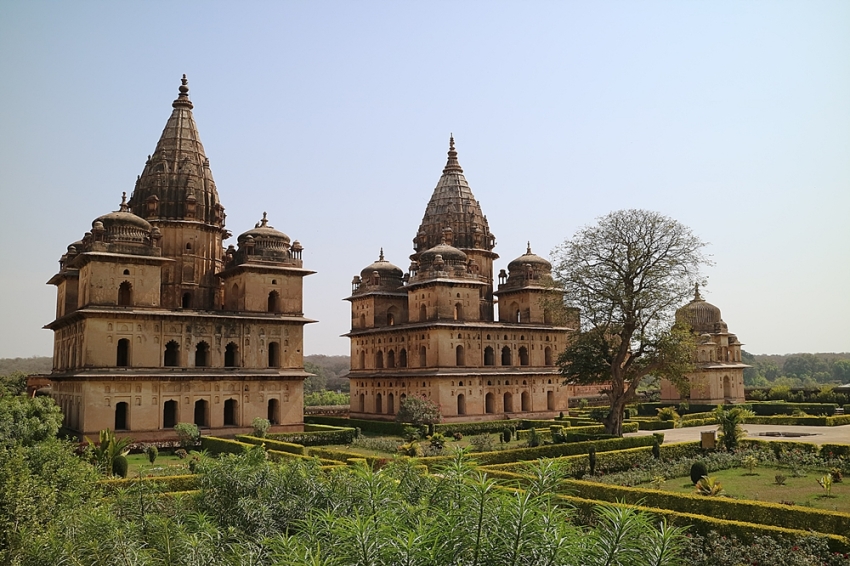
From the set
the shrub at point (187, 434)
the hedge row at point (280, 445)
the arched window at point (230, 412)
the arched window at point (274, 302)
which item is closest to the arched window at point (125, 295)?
the shrub at point (187, 434)

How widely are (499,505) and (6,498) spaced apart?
971cm

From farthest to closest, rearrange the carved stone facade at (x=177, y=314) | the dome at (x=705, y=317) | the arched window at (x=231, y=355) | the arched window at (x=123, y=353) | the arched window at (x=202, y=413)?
the dome at (x=705, y=317), the arched window at (x=231, y=355), the arched window at (x=202, y=413), the arched window at (x=123, y=353), the carved stone facade at (x=177, y=314)

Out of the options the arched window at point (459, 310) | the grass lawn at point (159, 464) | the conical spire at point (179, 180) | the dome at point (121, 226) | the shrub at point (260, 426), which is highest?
the conical spire at point (179, 180)

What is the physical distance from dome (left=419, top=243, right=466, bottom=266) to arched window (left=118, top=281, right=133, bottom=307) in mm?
18131

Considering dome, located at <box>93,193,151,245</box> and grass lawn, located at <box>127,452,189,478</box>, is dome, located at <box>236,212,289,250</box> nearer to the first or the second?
dome, located at <box>93,193,151,245</box>

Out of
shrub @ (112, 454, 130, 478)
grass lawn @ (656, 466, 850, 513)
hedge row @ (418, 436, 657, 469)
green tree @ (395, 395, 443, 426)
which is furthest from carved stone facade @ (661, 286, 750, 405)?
shrub @ (112, 454, 130, 478)

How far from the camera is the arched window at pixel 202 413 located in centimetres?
3516

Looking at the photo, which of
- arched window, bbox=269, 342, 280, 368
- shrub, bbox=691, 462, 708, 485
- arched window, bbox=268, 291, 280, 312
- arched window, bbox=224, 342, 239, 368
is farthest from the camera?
arched window, bbox=268, 291, 280, 312

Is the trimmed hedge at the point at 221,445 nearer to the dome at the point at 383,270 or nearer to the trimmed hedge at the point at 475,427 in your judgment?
the trimmed hedge at the point at 475,427

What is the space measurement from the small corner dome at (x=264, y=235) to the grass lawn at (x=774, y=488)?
77.9 feet

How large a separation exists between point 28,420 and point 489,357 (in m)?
27.5

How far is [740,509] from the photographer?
53.6ft

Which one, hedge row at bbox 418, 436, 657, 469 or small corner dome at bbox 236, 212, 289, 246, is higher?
small corner dome at bbox 236, 212, 289, 246

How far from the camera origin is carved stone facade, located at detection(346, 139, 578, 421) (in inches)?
1722
